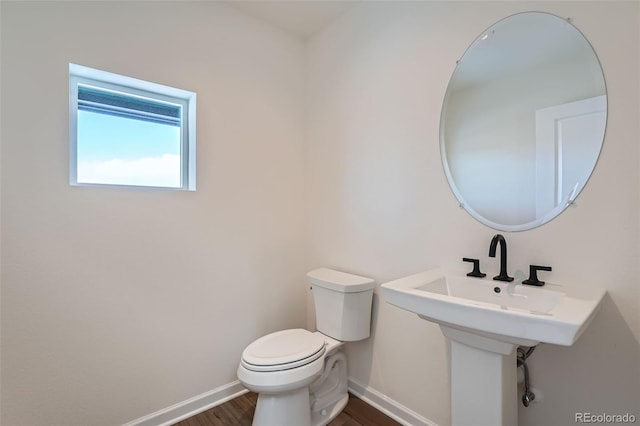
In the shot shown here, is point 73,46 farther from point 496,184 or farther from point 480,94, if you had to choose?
point 496,184

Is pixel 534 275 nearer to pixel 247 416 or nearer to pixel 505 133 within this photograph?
pixel 505 133

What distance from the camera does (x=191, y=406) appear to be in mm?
1694

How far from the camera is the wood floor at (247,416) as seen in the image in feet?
5.32

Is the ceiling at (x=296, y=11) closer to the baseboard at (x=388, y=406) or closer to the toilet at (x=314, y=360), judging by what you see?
the toilet at (x=314, y=360)

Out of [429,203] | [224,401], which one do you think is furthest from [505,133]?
[224,401]

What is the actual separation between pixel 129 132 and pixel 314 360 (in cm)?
161

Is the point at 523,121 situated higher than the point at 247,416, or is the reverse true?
the point at 523,121

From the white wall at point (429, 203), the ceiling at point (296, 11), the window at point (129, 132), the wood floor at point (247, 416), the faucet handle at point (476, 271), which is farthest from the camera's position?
the ceiling at point (296, 11)

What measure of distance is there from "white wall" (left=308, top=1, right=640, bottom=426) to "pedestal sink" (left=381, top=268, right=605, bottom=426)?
0.39ft

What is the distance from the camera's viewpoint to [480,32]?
4.36ft

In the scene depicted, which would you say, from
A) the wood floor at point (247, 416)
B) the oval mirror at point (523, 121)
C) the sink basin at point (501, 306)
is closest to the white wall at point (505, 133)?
the oval mirror at point (523, 121)

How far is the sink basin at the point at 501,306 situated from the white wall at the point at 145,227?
1.15 meters

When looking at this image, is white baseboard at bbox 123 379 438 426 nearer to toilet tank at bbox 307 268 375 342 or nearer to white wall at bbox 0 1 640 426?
white wall at bbox 0 1 640 426

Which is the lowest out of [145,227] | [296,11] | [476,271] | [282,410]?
[282,410]
